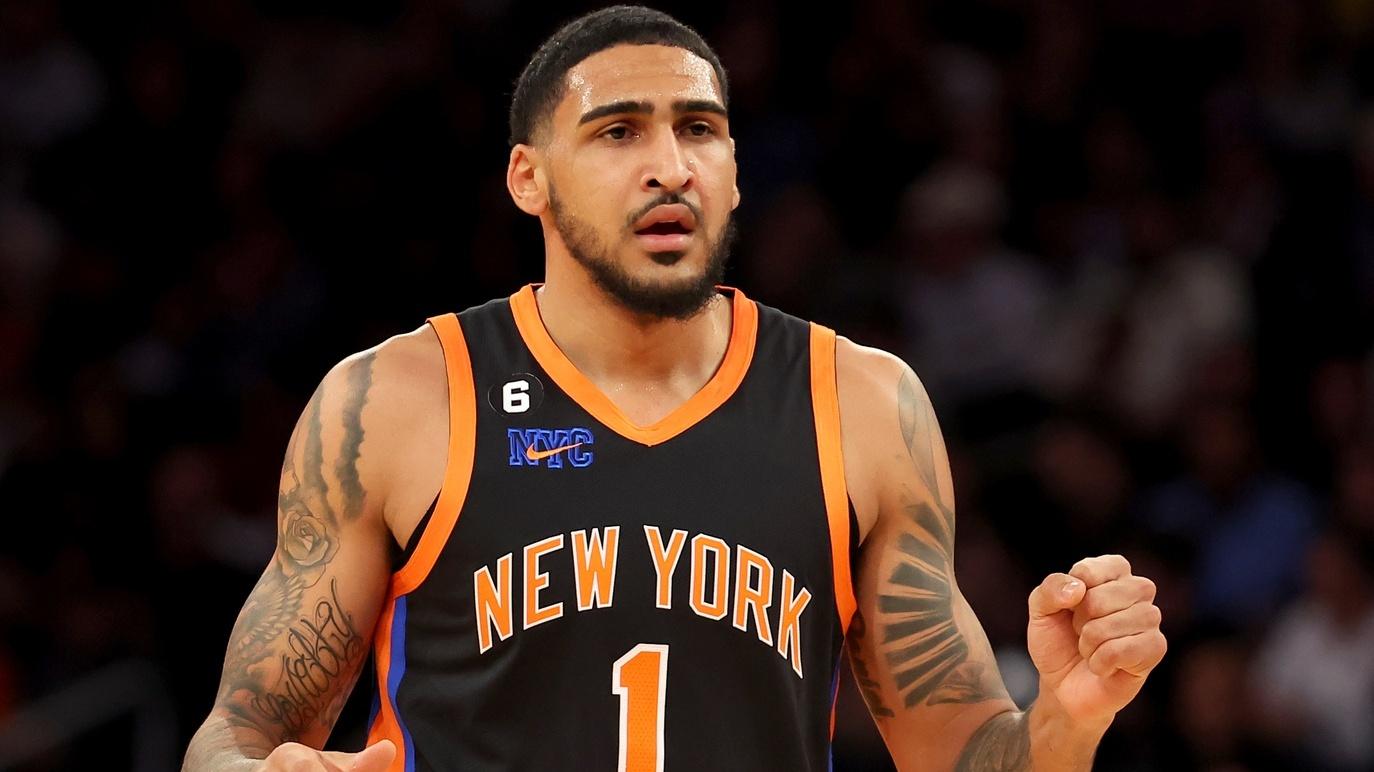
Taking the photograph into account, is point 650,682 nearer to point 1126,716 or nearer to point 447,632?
point 447,632

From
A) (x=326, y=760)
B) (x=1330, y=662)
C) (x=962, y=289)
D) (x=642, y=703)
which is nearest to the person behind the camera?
(x=326, y=760)

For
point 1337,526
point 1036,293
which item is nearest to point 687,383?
point 1337,526

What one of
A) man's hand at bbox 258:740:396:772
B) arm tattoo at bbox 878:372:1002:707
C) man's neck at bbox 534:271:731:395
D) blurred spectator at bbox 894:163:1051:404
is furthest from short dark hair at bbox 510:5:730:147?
blurred spectator at bbox 894:163:1051:404

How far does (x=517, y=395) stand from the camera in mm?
3602

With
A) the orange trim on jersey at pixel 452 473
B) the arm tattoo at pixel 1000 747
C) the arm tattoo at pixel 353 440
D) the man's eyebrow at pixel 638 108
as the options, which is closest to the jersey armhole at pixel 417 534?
the orange trim on jersey at pixel 452 473

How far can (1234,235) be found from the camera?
8.40m

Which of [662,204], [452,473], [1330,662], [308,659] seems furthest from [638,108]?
[1330,662]

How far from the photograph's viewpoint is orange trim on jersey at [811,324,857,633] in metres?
3.53

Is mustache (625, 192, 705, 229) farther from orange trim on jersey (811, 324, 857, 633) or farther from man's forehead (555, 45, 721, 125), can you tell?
orange trim on jersey (811, 324, 857, 633)

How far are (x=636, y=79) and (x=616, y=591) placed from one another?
0.95 meters

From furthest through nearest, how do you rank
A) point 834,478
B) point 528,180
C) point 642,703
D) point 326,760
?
point 528,180 < point 834,478 < point 642,703 < point 326,760

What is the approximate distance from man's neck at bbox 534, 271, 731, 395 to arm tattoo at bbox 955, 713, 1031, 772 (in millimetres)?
821

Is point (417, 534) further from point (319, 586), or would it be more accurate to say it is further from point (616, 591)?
point (616, 591)

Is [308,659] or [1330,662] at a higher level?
[1330,662]
